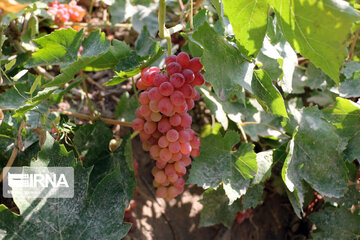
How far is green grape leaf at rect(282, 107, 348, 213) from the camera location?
1166mm

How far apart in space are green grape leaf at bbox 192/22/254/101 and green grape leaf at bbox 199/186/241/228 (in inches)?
21.0

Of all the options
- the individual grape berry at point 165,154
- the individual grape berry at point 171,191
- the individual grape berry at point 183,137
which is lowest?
the individual grape berry at point 171,191

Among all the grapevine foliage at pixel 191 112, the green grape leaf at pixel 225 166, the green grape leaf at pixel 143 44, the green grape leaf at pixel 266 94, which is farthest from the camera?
the green grape leaf at pixel 143 44

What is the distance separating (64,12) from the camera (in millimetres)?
1452

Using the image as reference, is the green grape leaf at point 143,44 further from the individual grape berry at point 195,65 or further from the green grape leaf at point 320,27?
the green grape leaf at point 320,27

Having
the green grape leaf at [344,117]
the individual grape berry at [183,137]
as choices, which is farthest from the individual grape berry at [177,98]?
the green grape leaf at [344,117]

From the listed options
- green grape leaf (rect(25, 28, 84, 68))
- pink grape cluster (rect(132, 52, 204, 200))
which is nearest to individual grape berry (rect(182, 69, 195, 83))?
pink grape cluster (rect(132, 52, 204, 200))

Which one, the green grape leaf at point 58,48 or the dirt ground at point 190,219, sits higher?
the green grape leaf at point 58,48

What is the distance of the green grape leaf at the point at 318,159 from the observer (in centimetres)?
117

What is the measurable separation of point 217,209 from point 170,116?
49 cm

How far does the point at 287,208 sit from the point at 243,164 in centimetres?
63

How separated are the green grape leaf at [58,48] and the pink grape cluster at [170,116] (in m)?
0.23

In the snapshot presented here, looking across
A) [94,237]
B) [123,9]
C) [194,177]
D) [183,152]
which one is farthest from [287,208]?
[123,9]

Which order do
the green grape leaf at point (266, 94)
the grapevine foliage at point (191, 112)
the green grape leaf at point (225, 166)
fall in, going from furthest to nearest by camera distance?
the green grape leaf at point (225, 166) → the green grape leaf at point (266, 94) → the grapevine foliage at point (191, 112)
